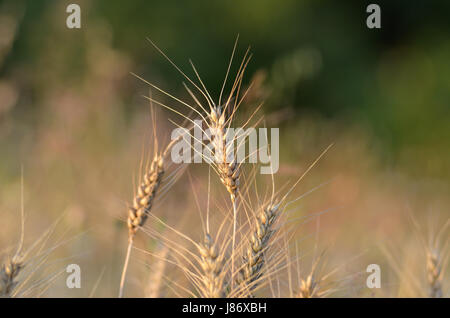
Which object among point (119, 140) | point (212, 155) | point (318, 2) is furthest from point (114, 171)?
point (318, 2)

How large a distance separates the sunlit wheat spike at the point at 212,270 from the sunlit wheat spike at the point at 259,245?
0.08 metres

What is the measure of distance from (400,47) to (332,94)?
1.84 metres

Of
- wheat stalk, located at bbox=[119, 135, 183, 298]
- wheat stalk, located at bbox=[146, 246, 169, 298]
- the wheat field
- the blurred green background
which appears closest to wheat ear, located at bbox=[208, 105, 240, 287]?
the wheat field

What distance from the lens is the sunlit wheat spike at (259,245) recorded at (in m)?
1.38

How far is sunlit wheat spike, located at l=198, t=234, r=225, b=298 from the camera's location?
4.24ft

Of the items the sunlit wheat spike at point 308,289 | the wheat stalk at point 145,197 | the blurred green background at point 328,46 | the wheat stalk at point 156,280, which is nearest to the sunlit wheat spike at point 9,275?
the wheat stalk at point 145,197

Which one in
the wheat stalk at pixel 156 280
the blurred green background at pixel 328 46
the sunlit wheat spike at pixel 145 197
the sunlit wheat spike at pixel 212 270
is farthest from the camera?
the blurred green background at pixel 328 46

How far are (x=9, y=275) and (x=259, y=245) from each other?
1.91ft

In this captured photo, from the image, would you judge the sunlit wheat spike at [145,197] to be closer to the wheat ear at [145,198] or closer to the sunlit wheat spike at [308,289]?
the wheat ear at [145,198]

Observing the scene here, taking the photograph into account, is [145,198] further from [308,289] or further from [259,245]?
[308,289]

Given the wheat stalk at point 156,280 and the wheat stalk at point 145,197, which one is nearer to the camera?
the wheat stalk at point 145,197

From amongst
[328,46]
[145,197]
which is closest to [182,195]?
[145,197]

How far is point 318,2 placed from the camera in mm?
11453

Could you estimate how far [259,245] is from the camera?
4.51ft
